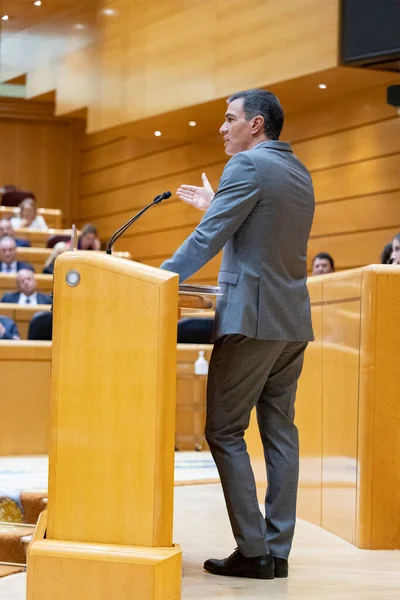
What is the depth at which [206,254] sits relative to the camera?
2.43 meters

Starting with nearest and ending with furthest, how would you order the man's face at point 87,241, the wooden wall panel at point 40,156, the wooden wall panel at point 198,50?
the wooden wall panel at point 198,50
the man's face at point 87,241
the wooden wall panel at point 40,156

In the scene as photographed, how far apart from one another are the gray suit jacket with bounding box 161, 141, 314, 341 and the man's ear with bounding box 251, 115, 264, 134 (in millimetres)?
46

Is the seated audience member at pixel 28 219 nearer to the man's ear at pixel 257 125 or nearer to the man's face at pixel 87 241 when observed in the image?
the man's face at pixel 87 241

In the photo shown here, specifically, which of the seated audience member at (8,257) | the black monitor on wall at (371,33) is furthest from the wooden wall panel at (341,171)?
the seated audience member at (8,257)

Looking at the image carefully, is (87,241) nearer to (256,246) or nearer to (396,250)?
(396,250)

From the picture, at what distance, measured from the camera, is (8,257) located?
825 cm

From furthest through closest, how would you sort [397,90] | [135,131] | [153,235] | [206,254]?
[153,235] < [135,131] < [397,90] < [206,254]

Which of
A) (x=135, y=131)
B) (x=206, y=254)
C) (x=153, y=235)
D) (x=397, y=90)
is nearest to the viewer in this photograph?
(x=206, y=254)

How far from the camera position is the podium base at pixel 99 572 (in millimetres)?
2133

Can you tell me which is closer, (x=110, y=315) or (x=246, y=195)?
(x=110, y=315)

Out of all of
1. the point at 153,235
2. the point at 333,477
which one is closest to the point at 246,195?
the point at 333,477

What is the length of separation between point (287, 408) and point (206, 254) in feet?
1.75

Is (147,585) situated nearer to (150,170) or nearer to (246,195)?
(246,195)

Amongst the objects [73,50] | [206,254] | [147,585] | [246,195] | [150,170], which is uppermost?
[73,50]
